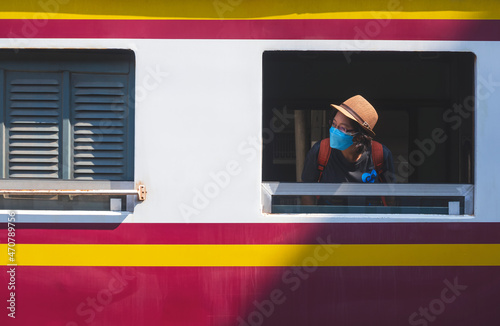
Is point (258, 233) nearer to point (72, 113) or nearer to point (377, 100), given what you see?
point (72, 113)

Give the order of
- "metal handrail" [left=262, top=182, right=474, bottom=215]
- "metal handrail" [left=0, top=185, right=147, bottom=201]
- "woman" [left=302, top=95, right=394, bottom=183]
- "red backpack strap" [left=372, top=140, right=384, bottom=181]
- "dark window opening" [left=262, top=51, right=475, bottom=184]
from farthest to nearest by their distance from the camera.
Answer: "dark window opening" [left=262, top=51, right=475, bottom=184] → "red backpack strap" [left=372, top=140, right=384, bottom=181] → "woman" [left=302, top=95, right=394, bottom=183] → "metal handrail" [left=262, top=182, right=474, bottom=215] → "metal handrail" [left=0, top=185, right=147, bottom=201]

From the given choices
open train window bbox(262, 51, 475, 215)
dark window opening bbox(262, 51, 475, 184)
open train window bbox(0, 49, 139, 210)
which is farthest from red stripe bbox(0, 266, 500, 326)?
dark window opening bbox(262, 51, 475, 184)

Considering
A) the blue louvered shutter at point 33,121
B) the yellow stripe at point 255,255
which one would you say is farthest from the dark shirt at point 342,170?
the blue louvered shutter at point 33,121

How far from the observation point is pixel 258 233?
240 cm

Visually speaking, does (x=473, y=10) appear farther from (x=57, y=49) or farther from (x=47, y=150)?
(x=47, y=150)

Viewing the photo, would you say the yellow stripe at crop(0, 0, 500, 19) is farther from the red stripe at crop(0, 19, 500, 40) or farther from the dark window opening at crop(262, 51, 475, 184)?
the dark window opening at crop(262, 51, 475, 184)

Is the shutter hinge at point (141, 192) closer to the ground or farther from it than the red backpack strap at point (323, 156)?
closer to the ground

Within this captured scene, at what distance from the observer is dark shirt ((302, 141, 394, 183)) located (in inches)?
103

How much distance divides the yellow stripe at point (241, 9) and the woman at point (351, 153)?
44 centimetres

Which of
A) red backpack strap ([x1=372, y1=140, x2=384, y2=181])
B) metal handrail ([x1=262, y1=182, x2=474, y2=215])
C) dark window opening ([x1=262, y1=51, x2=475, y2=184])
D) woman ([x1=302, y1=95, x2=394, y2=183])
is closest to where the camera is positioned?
metal handrail ([x1=262, y1=182, x2=474, y2=215])

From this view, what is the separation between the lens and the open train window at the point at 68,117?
8.23 feet

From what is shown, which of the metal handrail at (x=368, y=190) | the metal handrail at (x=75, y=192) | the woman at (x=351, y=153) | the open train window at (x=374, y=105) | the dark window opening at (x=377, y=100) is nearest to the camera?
the metal handrail at (x=75, y=192)

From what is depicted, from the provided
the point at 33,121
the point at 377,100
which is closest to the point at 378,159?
the point at 377,100

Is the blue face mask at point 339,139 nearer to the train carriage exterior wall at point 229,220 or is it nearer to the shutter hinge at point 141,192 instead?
the train carriage exterior wall at point 229,220
